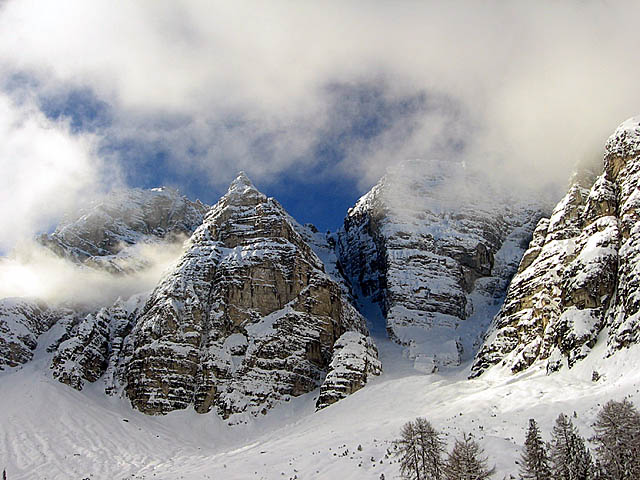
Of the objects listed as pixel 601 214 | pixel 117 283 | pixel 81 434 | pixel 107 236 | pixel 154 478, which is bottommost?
pixel 154 478

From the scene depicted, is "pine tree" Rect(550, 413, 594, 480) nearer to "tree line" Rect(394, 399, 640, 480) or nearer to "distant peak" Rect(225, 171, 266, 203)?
"tree line" Rect(394, 399, 640, 480)

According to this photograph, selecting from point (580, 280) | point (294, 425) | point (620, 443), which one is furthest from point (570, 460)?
point (294, 425)

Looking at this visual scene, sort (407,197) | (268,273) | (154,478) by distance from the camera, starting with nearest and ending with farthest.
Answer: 1. (154,478)
2. (268,273)
3. (407,197)

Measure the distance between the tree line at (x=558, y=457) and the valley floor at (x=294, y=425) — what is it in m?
3.51

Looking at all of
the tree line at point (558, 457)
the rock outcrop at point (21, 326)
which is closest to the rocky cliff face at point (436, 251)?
the tree line at point (558, 457)

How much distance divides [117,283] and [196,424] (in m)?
55.3

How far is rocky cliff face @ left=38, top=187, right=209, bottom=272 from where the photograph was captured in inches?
6491

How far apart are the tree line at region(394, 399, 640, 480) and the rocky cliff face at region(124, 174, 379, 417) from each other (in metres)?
58.5

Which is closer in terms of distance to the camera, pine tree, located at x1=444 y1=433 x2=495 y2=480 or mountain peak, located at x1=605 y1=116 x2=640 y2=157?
pine tree, located at x1=444 y1=433 x2=495 y2=480

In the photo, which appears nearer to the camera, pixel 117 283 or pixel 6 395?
pixel 6 395

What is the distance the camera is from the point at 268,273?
426 feet

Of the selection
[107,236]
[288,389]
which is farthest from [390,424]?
[107,236]

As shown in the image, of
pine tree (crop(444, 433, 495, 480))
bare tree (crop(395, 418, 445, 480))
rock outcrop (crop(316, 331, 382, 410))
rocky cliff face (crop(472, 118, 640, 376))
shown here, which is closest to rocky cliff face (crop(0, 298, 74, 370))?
rock outcrop (crop(316, 331, 382, 410))

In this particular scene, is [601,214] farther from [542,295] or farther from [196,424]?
[196,424]
